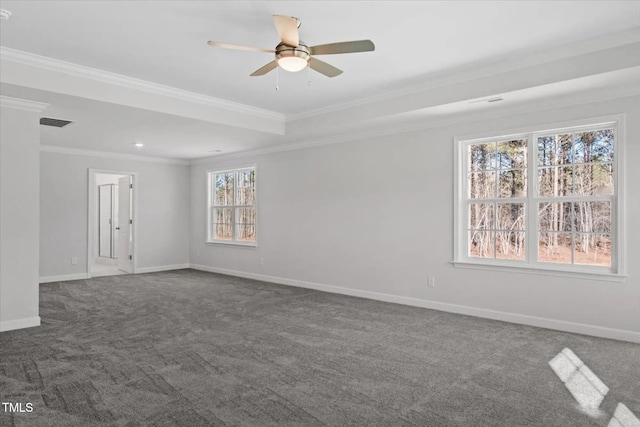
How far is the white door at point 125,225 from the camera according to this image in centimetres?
829

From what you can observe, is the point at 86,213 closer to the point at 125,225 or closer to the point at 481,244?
the point at 125,225

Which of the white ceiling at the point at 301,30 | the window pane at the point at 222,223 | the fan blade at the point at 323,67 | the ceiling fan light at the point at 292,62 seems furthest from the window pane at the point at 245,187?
the ceiling fan light at the point at 292,62

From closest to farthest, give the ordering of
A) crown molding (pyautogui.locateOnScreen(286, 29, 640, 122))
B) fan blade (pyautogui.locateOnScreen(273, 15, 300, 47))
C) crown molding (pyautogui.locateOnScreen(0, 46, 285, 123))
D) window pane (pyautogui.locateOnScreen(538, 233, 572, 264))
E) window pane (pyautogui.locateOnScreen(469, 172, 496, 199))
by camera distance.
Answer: fan blade (pyautogui.locateOnScreen(273, 15, 300, 47)), crown molding (pyautogui.locateOnScreen(286, 29, 640, 122)), crown molding (pyautogui.locateOnScreen(0, 46, 285, 123)), window pane (pyautogui.locateOnScreen(538, 233, 572, 264)), window pane (pyautogui.locateOnScreen(469, 172, 496, 199))

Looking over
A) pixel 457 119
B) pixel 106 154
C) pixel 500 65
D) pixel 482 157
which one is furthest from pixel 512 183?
pixel 106 154

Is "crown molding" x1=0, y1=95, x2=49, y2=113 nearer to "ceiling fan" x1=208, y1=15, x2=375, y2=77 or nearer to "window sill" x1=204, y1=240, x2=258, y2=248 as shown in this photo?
"ceiling fan" x1=208, y1=15, x2=375, y2=77

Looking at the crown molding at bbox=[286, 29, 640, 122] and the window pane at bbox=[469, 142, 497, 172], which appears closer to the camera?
the crown molding at bbox=[286, 29, 640, 122]

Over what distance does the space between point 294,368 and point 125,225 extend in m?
6.59

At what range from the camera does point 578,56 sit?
3498mm

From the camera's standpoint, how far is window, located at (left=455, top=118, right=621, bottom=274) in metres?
4.04

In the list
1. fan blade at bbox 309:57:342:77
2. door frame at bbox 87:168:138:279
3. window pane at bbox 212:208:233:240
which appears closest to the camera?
fan blade at bbox 309:57:342:77

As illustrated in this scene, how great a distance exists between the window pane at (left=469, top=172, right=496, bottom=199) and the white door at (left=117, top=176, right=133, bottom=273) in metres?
6.71

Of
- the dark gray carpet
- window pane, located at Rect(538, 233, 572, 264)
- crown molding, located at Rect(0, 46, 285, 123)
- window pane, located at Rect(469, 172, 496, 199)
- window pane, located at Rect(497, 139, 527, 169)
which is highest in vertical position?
crown molding, located at Rect(0, 46, 285, 123)

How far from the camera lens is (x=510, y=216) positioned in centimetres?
464

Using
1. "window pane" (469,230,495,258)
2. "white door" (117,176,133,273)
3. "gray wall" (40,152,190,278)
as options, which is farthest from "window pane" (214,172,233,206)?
"window pane" (469,230,495,258)
